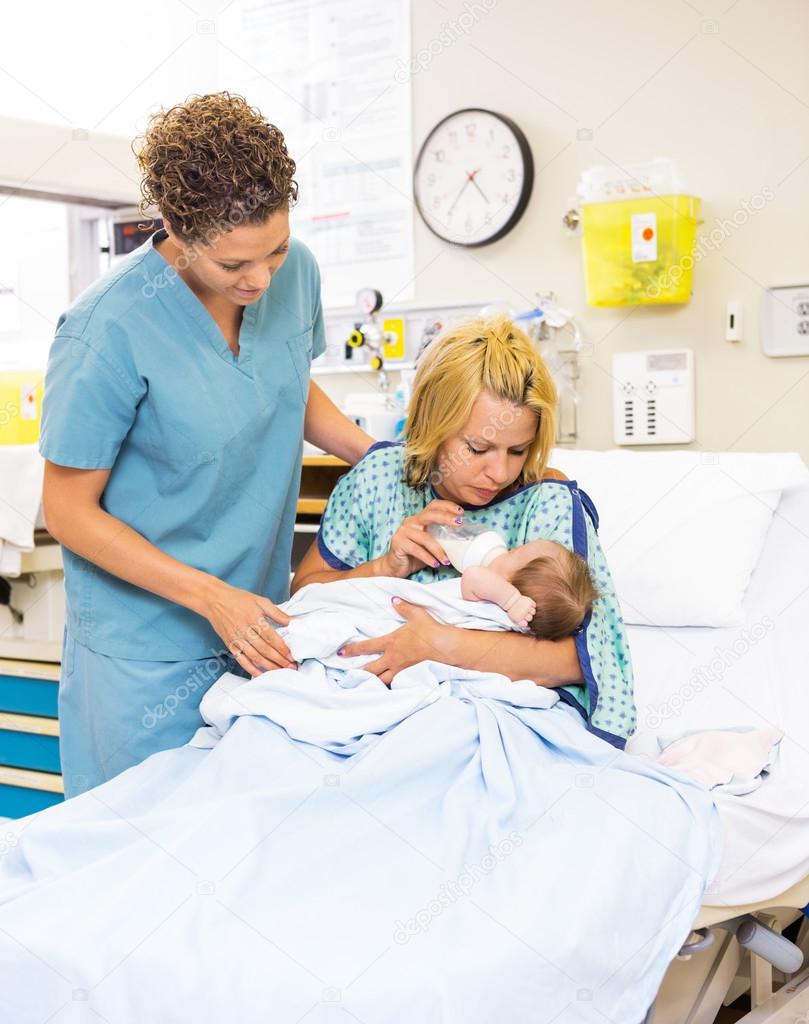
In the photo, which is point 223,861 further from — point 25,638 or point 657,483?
point 25,638

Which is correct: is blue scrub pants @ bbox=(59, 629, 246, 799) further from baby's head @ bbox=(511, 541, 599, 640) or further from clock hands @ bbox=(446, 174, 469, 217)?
clock hands @ bbox=(446, 174, 469, 217)

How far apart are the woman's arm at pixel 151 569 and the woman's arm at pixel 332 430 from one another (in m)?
0.39

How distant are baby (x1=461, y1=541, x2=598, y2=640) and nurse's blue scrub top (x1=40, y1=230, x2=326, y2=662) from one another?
1.17 feet

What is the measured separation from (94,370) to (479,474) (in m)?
0.53

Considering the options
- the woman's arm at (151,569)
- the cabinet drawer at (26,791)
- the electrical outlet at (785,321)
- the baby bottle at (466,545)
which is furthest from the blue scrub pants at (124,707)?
the electrical outlet at (785,321)

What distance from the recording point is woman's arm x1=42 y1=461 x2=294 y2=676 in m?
1.40

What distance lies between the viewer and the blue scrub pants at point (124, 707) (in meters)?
1.59

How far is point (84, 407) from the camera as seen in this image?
4.76ft

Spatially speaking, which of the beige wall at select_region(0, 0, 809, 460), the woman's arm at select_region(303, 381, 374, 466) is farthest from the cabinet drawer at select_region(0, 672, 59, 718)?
the beige wall at select_region(0, 0, 809, 460)

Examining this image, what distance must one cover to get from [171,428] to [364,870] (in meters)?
0.66

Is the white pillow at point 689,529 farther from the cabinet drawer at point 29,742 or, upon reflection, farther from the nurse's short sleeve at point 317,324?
the cabinet drawer at point 29,742

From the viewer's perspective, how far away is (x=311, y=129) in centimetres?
323

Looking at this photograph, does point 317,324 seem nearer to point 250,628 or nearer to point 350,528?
point 350,528

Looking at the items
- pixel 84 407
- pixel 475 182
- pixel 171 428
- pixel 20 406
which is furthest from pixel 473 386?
pixel 20 406
